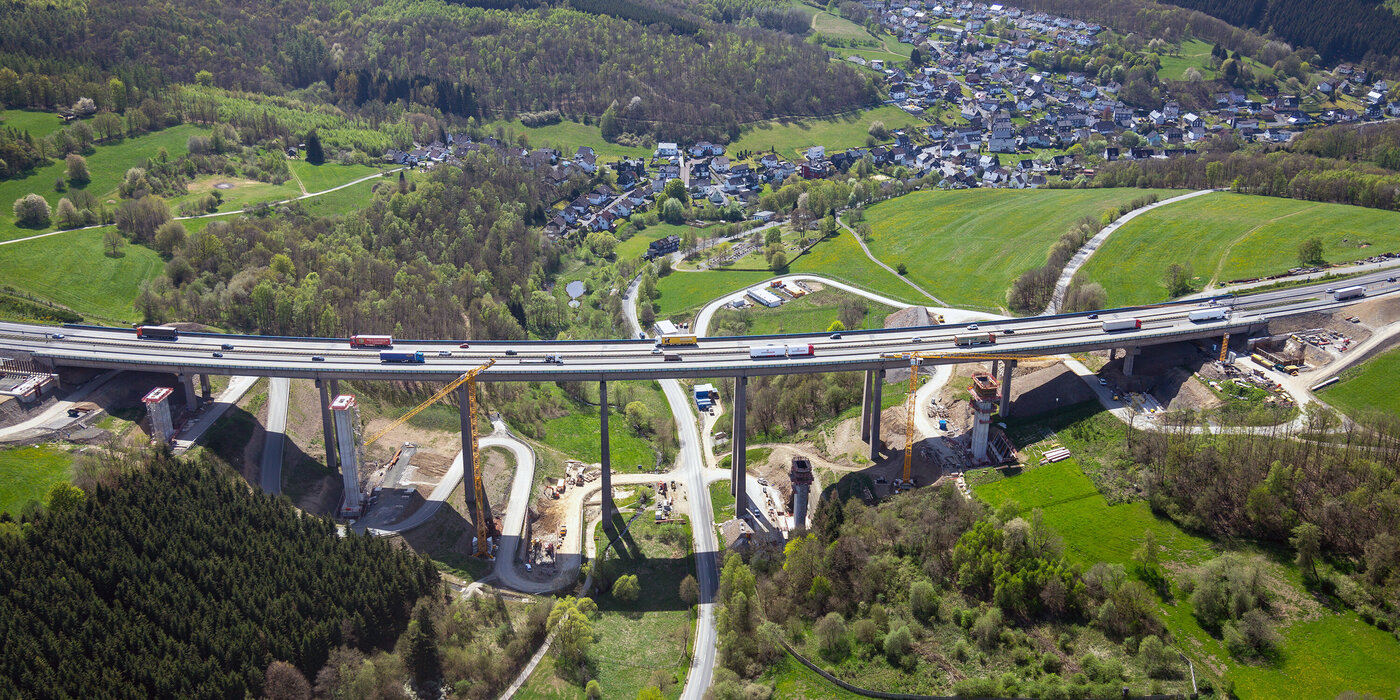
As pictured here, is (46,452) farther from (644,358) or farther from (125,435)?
(644,358)

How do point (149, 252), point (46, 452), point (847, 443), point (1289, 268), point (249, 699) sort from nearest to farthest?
point (249, 699) < point (46, 452) < point (847, 443) < point (1289, 268) < point (149, 252)

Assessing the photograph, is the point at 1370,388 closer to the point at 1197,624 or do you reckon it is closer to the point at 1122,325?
the point at 1122,325

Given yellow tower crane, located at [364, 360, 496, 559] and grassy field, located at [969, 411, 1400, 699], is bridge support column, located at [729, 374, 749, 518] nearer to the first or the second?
grassy field, located at [969, 411, 1400, 699]

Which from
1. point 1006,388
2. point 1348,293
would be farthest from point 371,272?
point 1348,293

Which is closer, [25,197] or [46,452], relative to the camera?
[46,452]

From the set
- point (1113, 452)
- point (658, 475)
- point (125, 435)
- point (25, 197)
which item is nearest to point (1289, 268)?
point (1113, 452)

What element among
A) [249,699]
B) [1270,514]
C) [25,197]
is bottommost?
[249,699]

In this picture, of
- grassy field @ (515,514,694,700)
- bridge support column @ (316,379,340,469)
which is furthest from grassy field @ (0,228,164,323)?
grassy field @ (515,514,694,700)
